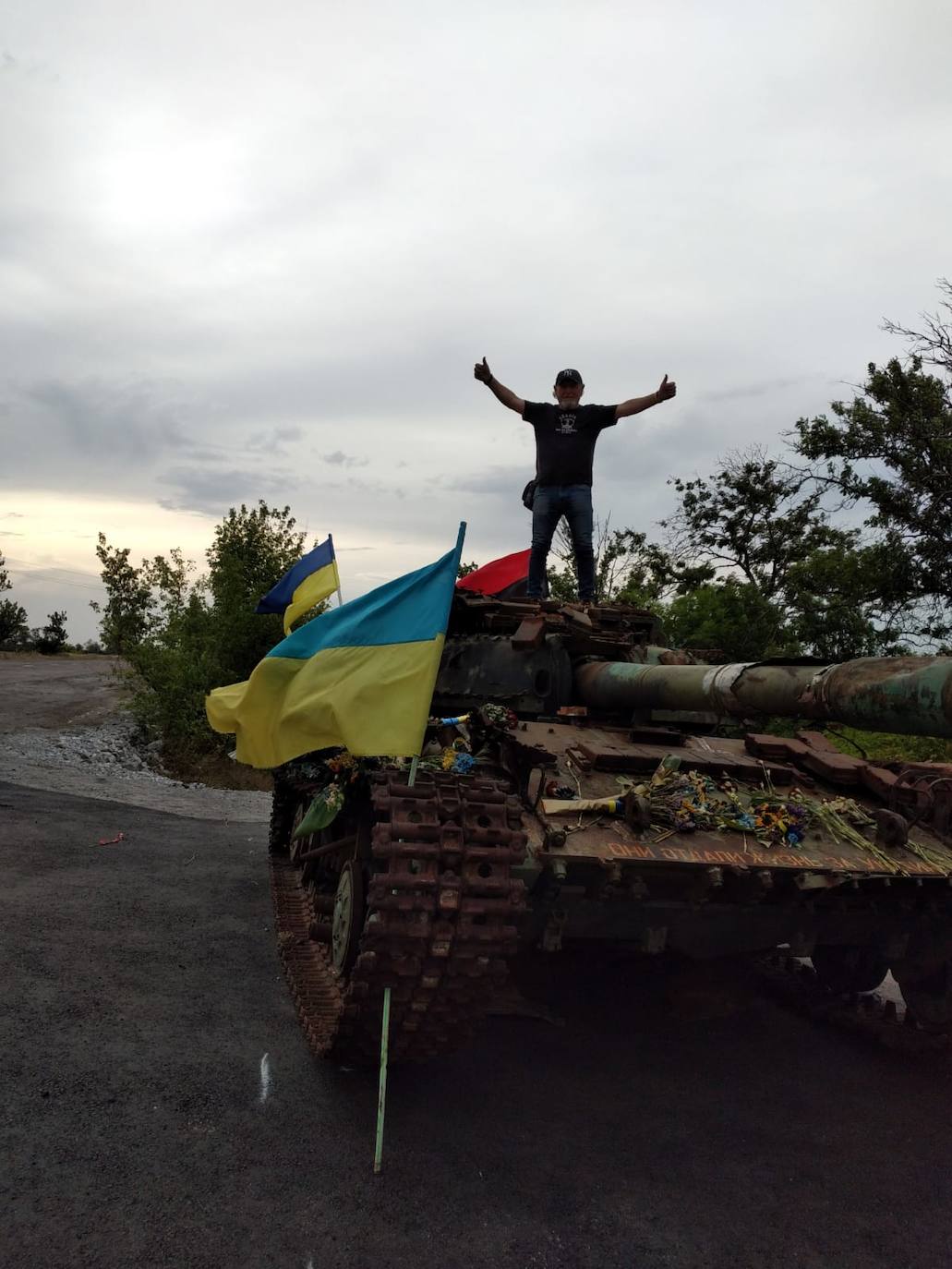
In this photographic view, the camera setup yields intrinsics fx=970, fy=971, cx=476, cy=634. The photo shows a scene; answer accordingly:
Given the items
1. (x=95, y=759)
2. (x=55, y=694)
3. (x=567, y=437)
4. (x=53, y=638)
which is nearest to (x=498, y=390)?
(x=567, y=437)

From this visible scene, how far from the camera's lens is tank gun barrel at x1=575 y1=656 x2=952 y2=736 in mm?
Result: 3145

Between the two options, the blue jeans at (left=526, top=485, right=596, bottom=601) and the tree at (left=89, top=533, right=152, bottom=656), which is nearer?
the blue jeans at (left=526, top=485, right=596, bottom=601)

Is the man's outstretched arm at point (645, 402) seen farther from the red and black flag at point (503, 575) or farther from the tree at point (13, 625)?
the tree at point (13, 625)

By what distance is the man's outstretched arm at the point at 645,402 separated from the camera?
7.35 meters

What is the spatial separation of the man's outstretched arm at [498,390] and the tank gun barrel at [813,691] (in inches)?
123

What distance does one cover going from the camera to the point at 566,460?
8.01 meters

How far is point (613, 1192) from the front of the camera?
158 inches

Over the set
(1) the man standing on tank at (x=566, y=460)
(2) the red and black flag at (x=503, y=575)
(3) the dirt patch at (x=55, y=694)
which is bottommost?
(3) the dirt patch at (x=55, y=694)

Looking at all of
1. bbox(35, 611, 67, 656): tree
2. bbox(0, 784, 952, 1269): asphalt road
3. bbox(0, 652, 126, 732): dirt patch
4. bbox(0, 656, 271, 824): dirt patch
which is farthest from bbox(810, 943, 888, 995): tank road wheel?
bbox(35, 611, 67, 656): tree

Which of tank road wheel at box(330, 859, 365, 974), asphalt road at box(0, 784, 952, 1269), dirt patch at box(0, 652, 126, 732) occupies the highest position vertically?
dirt patch at box(0, 652, 126, 732)

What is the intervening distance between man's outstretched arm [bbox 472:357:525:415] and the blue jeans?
70 cm

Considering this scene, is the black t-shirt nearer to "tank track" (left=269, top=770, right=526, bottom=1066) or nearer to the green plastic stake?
"tank track" (left=269, top=770, right=526, bottom=1066)

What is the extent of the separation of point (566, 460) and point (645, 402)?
2.74 ft

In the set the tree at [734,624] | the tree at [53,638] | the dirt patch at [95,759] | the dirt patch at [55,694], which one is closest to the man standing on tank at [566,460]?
the dirt patch at [95,759]
